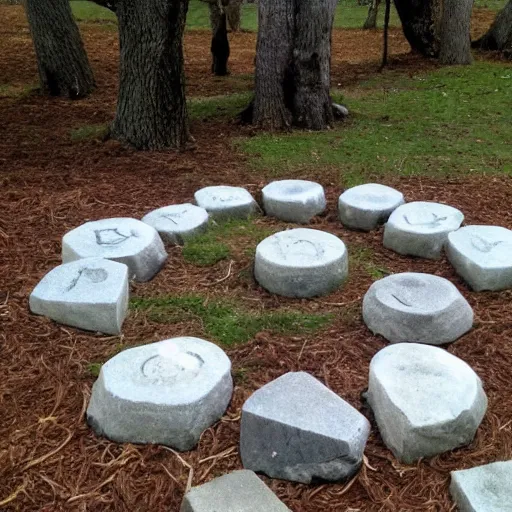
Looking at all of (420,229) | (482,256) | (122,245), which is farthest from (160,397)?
(420,229)

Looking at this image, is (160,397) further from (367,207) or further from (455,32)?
(455,32)

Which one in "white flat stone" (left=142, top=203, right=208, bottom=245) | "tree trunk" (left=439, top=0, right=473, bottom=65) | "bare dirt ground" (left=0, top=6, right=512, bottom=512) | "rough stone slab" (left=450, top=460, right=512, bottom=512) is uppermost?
"tree trunk" (left=439, top=0, right=473, bottom=65)

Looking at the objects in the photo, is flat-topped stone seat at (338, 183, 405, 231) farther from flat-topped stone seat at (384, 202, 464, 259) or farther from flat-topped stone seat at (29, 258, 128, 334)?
flat-topped stone seat at (29, 258, 128, 334)

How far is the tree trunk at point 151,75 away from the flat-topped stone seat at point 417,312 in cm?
327

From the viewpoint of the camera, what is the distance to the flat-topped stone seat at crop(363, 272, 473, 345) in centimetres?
298

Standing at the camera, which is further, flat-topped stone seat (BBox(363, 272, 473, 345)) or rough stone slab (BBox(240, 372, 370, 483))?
flat-topped stone seat (BBox(363, 272, 473, 345))

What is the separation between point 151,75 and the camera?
5.57m

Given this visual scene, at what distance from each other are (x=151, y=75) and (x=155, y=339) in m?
3.23

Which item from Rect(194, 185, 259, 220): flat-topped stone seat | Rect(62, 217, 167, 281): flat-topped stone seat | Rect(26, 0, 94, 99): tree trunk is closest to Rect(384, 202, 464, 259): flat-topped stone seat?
Rect(194, 185, 259, 220): flat-topped stone seat

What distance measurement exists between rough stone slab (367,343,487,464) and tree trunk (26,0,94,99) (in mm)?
6927

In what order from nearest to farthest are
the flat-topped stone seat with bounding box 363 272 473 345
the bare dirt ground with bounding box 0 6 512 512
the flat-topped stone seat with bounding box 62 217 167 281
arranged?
the bare dirt ground with bounding box 0 6 512 512 < the flat-topped stone seat with bounding box 363 272 473 345 < the flat-topped stone seat with bounding box 62 217 167 281

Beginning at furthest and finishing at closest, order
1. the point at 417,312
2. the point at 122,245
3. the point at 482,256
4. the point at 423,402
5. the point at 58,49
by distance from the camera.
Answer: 1. the point at 58,49
2. the point at 122,245
3. the point at 482,256
4. the point at 417,312
5. the point at 423,402

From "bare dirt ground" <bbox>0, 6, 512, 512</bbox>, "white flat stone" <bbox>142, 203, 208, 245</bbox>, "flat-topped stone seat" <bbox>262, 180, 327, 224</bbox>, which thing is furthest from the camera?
"flat-topped stone seat" <bbox>262, 180, 327, 224</bbox>

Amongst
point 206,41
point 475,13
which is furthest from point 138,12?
point 475,13
